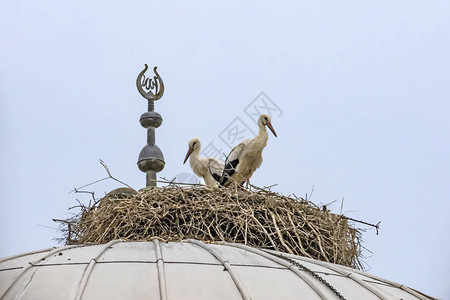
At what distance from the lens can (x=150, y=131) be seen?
12688 millimetres

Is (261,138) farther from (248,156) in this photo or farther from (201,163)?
(201,163)

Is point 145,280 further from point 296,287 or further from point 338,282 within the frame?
point 338,282

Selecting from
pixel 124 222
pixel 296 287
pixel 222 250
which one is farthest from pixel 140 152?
pixel 296 287

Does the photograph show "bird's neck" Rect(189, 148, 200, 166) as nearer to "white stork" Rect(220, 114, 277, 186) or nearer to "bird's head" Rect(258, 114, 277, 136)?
"white stork" Rect(220, 114, 277, 186)

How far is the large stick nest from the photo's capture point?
30.8 ft

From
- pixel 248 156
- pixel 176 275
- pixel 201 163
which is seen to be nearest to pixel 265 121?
pixel 248 156

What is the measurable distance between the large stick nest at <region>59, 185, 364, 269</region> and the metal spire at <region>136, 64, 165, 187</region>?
82.3 inches

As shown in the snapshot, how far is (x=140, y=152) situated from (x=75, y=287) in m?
5.97

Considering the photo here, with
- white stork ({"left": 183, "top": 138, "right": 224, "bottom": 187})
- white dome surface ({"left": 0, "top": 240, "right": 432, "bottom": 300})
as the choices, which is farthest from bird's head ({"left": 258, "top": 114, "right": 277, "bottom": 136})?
white dome surface ({"left": 0, "top": 240, "right": 432, "bottom": 300})

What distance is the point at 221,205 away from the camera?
9750 millimetres

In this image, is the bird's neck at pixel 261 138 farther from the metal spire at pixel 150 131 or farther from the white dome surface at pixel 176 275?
the white dome surface at pixel 176 275

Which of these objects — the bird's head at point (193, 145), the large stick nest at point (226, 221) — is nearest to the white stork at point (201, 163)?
the bird's head at point (193, 145)

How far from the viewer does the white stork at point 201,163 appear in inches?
539

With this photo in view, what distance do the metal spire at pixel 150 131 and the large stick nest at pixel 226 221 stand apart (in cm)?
209
